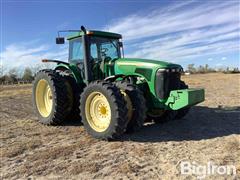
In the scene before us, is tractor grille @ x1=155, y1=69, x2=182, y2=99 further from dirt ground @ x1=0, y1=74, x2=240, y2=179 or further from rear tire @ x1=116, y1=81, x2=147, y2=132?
dirt ground @ x1=0, y1=74, x2=240, y2=179

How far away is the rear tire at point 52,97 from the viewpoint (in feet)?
28.3

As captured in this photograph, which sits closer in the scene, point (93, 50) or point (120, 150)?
point (120, 150)

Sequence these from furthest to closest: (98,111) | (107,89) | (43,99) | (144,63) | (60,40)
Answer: (43,99) < (60,40) < (144,63) < (98,111) < (107,89)

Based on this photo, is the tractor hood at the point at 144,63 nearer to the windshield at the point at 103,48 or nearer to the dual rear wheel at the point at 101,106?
the dual rear wheel at the point at 101,106

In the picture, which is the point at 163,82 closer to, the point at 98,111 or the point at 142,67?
the point at 142,67

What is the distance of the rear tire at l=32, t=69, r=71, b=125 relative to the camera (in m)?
8.63

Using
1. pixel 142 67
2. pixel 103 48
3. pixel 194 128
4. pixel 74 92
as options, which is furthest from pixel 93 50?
pixel 194 128

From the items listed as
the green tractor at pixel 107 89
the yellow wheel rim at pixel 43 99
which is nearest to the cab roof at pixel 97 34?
the green tractor at pixel 107 89

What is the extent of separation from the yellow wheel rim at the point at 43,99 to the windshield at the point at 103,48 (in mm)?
1946

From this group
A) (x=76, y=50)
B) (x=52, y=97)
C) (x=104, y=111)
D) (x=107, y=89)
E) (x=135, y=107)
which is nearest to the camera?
(x=107, y=89)

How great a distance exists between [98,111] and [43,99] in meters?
2.91

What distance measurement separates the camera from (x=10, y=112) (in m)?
12.4

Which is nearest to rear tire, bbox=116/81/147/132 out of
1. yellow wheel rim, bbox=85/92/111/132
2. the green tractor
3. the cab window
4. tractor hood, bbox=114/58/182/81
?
the green tractor

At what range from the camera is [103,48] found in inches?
356
